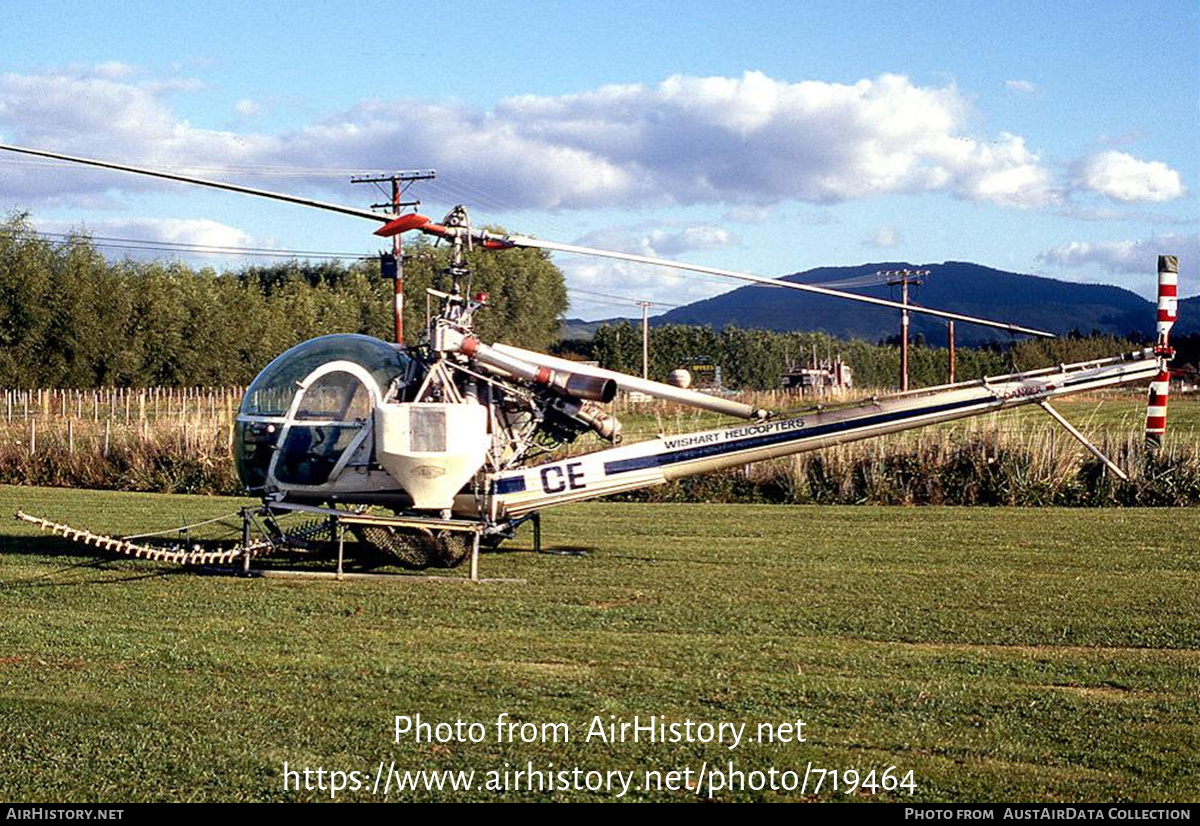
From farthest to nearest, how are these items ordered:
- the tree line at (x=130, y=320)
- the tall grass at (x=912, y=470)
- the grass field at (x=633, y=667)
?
the tree line at (x=130, y=320) < the tall grass at (x=912, y=470) < the grass field at (x=633, y=667)

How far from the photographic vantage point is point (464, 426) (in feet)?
42.8

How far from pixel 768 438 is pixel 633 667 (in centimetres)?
542

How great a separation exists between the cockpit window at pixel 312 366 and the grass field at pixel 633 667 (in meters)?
1.82

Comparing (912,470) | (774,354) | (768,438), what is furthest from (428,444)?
(774,354)

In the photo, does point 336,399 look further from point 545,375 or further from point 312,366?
point 545,375

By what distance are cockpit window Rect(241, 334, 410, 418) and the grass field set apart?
182 centimetres

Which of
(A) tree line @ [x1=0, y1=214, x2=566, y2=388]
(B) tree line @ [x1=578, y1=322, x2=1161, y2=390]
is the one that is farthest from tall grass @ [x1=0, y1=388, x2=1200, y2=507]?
(B) tree line @ [x1=578, y1=322, x2=1161, y2=390]

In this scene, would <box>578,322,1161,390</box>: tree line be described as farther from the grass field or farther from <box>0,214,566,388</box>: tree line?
the grass field

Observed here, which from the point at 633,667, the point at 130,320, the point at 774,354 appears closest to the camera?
the point at 633,667

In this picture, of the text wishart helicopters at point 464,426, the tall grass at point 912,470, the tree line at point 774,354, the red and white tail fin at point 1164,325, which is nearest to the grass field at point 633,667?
the text wishart helicopters at point 464,426

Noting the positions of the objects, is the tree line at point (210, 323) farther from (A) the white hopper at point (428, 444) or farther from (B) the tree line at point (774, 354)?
(A) the white hopper at point (428, 444)

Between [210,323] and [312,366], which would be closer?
[312,366]

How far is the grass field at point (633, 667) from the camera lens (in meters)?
6.89

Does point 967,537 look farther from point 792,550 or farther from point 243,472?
point 243,472
